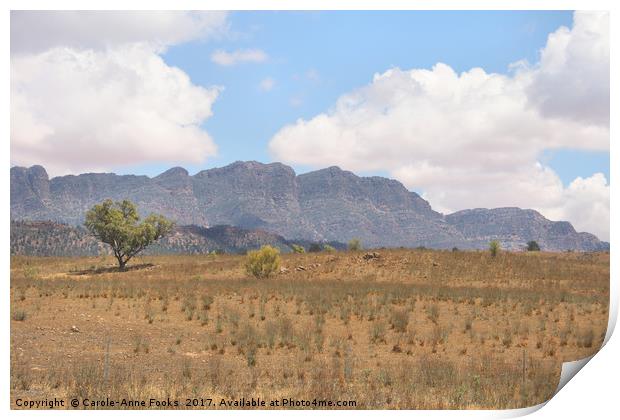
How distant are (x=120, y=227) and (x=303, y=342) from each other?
47.2m

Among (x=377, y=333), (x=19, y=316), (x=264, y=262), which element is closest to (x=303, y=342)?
(x=377, y=333)

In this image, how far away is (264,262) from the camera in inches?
1831

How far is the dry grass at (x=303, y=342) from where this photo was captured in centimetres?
1251

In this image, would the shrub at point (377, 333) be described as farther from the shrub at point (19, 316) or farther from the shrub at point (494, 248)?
the shrub at point (494, 248)

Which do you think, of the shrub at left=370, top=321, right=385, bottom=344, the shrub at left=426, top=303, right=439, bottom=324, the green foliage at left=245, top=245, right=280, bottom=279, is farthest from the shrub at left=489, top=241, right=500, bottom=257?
the shrub at left=370, top=321, right=385, bottom=344

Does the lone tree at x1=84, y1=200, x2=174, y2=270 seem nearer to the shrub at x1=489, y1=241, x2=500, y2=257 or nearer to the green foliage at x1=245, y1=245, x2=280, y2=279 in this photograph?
the green foliage at x1=245, y1=245, x2=280, y2=279

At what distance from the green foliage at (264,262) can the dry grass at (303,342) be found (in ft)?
35.5

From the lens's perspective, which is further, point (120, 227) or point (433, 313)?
point (120, 227)

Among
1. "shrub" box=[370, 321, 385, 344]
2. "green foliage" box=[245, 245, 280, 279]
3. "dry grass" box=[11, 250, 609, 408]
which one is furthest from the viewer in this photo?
"green foliage" box=[245, 245, 280, 279]

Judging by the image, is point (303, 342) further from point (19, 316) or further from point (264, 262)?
point (264, 262)

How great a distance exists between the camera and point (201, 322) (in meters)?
22.3

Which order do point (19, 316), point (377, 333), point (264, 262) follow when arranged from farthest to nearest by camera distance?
1. point (264, 262)
2. point (19, 316)
3. point (377, 333)

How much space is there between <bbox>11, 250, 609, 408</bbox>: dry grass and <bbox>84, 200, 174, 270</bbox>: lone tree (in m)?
28.7

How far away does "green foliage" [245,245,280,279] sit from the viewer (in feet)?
152
